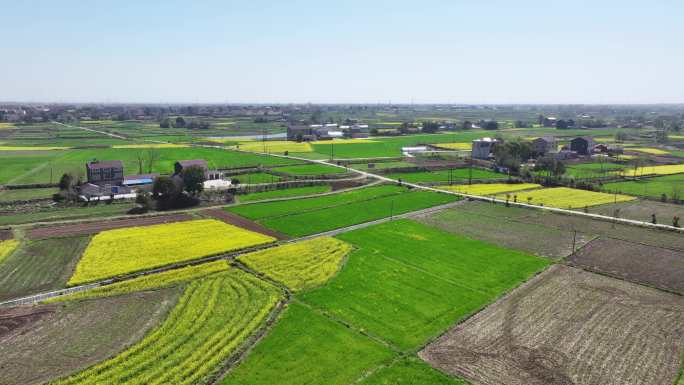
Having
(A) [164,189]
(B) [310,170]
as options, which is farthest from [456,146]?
(A) [164,189]

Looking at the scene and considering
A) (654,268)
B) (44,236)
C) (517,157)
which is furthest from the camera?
(517,157)

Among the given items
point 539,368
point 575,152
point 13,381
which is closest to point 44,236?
point 13,381

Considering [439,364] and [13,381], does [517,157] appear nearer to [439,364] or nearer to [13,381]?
[439,364]

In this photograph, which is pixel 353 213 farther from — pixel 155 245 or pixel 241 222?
pixel 155 245

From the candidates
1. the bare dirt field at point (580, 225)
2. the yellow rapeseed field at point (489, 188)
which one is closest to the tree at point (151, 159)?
the yellow rapeseed field at point (489, 188)

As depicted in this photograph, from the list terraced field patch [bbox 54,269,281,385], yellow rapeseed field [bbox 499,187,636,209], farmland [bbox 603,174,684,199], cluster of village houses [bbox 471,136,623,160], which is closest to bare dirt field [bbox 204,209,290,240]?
terraced field patch [bbox 54,269,281,385]

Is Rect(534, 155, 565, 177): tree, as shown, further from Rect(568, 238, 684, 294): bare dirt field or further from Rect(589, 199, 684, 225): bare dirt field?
Rect(568, 238, 684, 294): bare dirt field

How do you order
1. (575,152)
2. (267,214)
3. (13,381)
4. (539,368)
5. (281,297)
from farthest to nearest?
(575,152), (267,214), (281,297), (539,368), (13,381)
